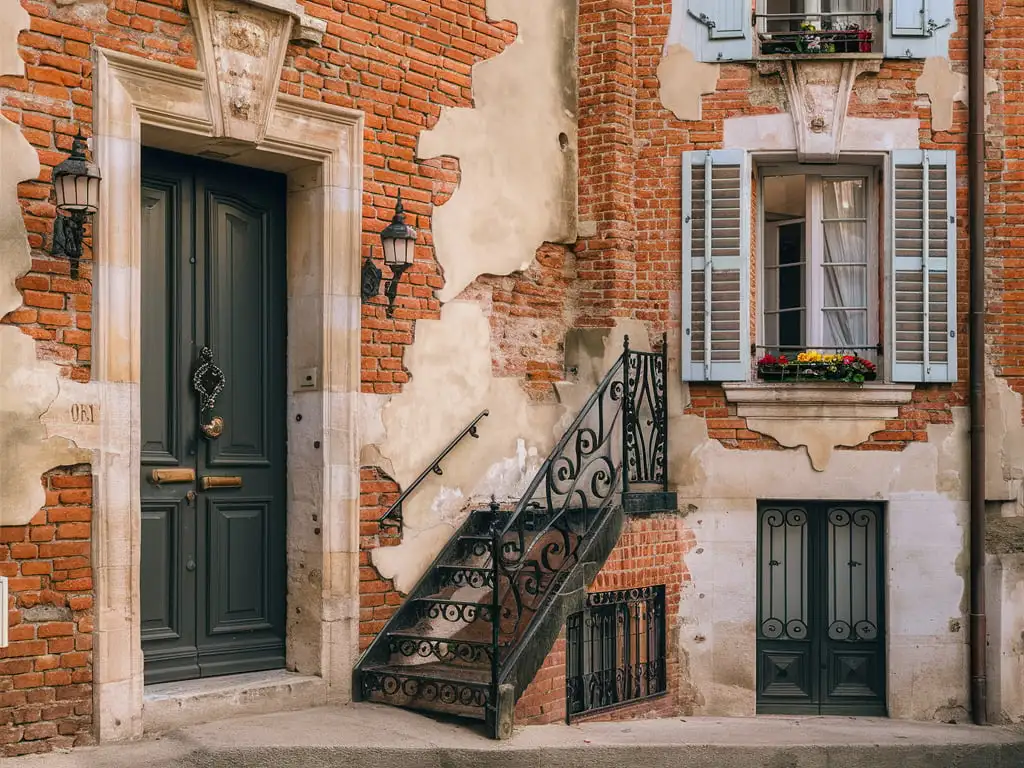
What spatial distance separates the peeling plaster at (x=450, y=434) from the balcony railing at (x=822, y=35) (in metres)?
3.18

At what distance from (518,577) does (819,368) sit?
314cm

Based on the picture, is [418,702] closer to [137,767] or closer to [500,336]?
[137,767]

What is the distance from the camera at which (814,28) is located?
9789 millimetres

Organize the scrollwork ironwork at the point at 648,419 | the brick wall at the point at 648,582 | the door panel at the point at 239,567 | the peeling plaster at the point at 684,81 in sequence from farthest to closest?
the peeling plaster at the point at 684,81, the scrollwork ironwork at the point at 648,419, the brick wall at the point at 648,582, the door panel at the point at 239,567

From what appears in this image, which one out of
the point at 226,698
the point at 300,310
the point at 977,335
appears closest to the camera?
the point at 226,698

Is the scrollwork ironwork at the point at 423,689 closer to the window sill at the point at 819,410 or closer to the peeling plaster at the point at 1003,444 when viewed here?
the window sill at the point at 819,410

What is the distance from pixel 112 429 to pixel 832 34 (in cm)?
605

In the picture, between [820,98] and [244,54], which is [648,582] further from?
[244,54]

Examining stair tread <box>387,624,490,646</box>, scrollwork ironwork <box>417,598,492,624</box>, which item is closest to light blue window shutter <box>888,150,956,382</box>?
scrollwork ironwork <box>417,598,492,624</box>

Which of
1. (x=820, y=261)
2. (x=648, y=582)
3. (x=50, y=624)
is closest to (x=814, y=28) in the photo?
(x=820, y=261)

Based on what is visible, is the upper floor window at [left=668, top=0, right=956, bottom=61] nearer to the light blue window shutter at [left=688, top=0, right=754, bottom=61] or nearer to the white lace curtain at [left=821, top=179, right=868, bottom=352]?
the light blue window shutter at [left=688, top=0, right=754, bottom=61]

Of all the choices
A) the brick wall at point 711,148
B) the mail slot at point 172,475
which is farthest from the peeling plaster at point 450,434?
the brick wall at point 711,148

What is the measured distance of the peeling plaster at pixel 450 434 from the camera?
823 centimetres

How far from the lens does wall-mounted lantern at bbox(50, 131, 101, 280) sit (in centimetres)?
629
